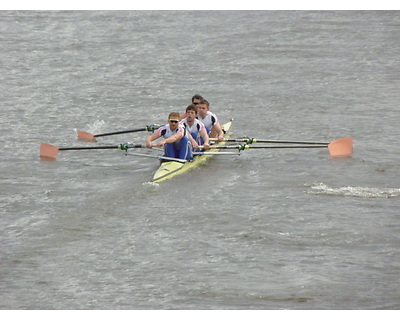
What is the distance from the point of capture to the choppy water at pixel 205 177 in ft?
36.7

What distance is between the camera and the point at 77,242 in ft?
41.7

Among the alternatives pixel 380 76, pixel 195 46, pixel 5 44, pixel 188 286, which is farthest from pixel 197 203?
pixel 5 44

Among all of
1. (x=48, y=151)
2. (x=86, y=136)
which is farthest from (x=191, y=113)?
(x=86, y=136)

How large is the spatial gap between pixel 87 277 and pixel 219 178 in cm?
559

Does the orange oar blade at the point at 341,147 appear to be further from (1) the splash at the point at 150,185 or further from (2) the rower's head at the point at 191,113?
(1) the splash at the point at 150,185

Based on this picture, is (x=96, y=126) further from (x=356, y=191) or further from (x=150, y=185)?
(x=356, y=191)

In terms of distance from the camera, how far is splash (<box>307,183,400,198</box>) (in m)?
15.3

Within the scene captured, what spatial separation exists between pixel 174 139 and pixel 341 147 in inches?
161

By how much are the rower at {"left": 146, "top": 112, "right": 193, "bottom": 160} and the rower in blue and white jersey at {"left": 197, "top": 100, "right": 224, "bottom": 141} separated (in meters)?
1.18

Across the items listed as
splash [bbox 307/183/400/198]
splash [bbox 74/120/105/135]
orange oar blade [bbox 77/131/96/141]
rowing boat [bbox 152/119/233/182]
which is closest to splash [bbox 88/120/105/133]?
splash [bbox 74/120/105/135]

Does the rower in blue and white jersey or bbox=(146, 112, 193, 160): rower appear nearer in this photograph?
bbox=(146, 112, 193, 160): rower

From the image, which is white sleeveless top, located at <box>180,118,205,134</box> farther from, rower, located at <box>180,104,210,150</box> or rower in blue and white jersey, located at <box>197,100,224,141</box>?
rower in blue and white jersey, located at <box>197,100,224,141</box>

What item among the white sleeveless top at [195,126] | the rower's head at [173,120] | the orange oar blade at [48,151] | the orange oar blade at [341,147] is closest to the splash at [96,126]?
the orange oar blade at [48,151]

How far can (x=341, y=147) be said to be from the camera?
18062 millimetres
